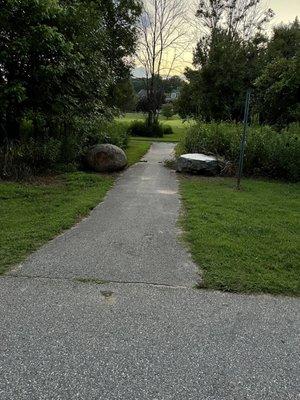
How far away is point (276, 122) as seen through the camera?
1356cm

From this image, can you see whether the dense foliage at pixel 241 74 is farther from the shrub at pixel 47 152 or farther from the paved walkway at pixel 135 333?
the paved walkway at pixel 135 333

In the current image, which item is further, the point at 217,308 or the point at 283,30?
the point at 283,30

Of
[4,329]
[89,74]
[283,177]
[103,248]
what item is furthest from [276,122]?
[4,329]

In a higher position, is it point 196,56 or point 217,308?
point 196,56

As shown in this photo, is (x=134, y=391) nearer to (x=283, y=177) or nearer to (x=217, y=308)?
(x=217, y=308)

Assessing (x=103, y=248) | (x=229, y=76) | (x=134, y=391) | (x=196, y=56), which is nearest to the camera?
(x=134, y=391)

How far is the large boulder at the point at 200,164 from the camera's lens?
10414 millimetres

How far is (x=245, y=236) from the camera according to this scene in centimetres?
516

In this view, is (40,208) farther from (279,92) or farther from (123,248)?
(279,92)

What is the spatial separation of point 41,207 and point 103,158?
432 centimetres

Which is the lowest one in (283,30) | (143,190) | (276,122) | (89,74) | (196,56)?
(143,190)

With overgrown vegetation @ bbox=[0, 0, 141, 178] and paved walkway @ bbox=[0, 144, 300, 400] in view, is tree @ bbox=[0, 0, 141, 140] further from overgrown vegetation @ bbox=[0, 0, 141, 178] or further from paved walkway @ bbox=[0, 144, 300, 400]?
paved walkway @ bbox=[0, 144, 300, 400]

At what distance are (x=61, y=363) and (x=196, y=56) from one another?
26.2m

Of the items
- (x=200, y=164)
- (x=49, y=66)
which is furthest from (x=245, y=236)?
(x=49, y=66)
